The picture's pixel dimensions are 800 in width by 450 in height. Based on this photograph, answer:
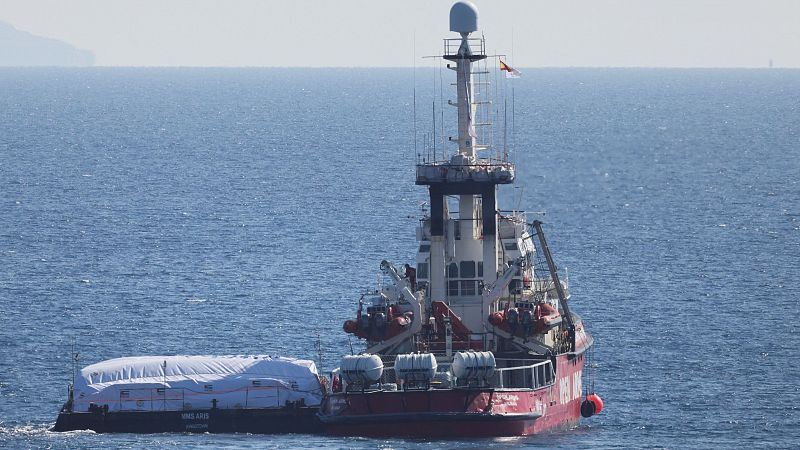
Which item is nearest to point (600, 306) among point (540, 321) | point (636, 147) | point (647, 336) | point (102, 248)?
point (647, 336)

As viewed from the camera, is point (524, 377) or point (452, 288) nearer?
point (524, 377)

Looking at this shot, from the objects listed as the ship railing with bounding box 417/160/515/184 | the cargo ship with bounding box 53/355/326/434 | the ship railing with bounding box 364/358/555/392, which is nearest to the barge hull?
the cargo ship with bounding box 53/355/326/434

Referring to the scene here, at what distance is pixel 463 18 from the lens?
381 feet

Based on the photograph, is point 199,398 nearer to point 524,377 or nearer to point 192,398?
point 192,398

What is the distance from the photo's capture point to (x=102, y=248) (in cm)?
19738

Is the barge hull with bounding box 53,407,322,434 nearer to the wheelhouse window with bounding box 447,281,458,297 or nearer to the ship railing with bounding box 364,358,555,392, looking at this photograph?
the ship railing with bounding box 364,358,555,392

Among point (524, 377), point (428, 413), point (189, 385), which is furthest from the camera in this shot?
point (189, 385)

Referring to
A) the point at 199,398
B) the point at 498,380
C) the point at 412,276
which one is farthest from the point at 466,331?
the point at 199,398

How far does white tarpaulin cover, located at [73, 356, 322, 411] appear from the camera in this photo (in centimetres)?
10919

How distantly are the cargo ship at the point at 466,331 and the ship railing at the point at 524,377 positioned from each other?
8 centimetres

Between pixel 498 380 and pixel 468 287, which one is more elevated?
pixel 468 287

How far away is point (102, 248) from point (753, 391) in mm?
90215

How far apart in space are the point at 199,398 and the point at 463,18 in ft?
95.0

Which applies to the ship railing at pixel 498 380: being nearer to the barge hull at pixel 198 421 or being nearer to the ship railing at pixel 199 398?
the barge hull at pixel 198 421
